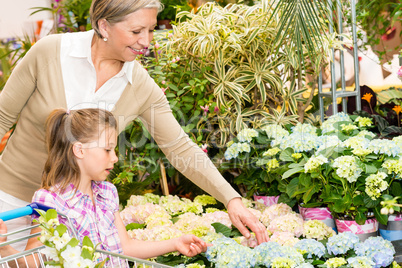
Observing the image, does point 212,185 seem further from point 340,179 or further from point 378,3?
point 378,3

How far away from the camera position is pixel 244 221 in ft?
5.89

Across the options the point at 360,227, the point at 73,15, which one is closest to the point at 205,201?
the point at 360,227

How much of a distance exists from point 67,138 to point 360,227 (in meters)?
1.20

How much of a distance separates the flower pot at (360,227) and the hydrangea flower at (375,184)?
0.54 feet

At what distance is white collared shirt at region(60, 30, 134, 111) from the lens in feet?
5.64

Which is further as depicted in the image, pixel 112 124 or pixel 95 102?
pixel 95 102

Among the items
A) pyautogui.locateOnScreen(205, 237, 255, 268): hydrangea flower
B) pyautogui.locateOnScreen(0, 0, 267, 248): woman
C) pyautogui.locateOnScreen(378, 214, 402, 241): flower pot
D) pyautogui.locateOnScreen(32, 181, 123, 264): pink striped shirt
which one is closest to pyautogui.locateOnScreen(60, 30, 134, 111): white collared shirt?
pyautogui.locateOnScreen(0, 0, 267, 248): woman

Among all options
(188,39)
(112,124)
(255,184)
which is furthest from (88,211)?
(188,39)

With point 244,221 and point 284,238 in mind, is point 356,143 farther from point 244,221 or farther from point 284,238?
point 244,221

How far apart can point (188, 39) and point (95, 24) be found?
133cm

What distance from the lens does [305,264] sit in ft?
5.25

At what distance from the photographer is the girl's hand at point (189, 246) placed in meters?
1.48

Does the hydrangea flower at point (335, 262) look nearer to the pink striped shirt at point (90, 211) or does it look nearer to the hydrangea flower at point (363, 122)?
the pink striped shirt at point (90, 211)

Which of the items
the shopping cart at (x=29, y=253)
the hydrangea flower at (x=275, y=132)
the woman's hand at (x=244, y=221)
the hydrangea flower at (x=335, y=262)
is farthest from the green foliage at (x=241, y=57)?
the shopping cart at (x=29, y=253)
